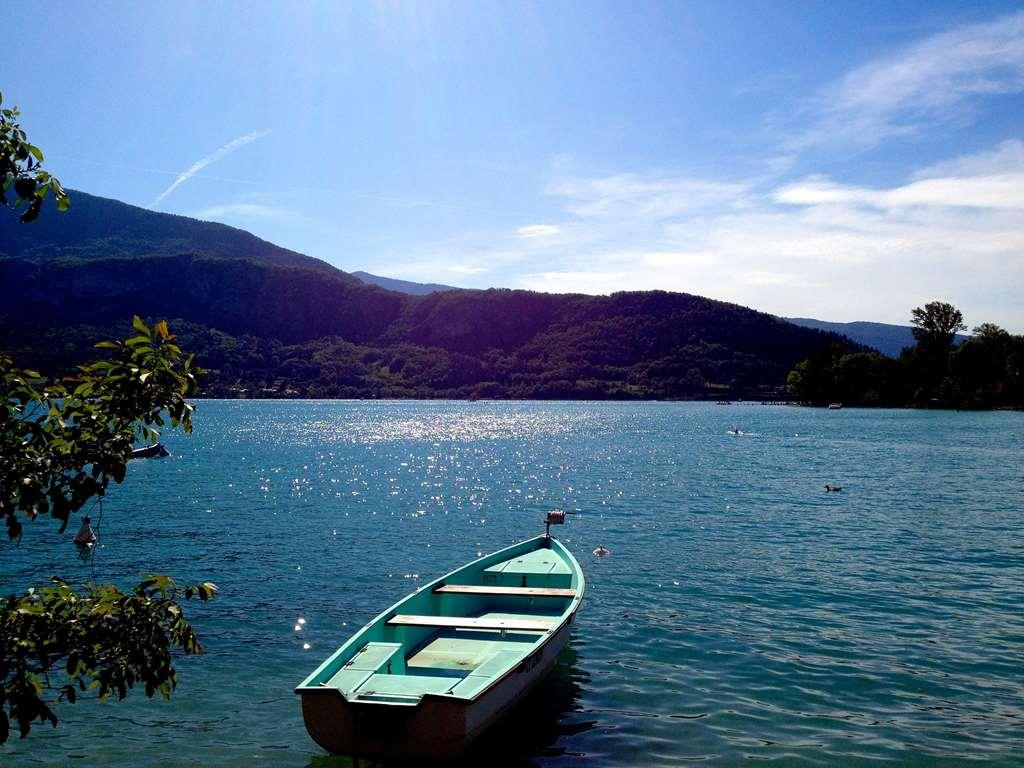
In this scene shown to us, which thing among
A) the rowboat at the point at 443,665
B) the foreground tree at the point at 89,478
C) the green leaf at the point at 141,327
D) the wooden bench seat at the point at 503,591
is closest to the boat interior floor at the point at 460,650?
the rowboat at the point at 443,665

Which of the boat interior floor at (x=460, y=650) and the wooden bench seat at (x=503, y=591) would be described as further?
the wooden bench seat at (x=503, y=591)

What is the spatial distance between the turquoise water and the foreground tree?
27.9 ft

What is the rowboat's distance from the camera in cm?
1095

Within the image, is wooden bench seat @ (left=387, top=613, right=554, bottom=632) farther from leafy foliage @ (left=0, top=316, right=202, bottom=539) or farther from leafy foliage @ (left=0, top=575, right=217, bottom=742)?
leafy foliage @ (left=0, top=316, right=202, bottom=539)

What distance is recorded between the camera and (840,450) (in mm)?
79000

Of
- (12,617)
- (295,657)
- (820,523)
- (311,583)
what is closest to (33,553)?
(311,583)

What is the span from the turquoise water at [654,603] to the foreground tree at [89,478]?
8.50m

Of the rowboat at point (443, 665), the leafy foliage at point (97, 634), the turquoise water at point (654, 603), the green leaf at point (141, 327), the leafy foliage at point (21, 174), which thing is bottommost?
the turquoise water at point (654, 603)

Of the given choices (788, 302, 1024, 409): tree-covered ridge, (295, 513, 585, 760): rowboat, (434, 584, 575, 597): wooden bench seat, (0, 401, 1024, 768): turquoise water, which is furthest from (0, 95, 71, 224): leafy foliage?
(788, 302, 1024, 409): tree-covered ridge

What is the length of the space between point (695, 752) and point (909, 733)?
4.12m

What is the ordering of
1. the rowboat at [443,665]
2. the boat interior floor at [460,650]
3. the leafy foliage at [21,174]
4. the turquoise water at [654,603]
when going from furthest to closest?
the boat interior floor at [460,650] → the turquoise water at [654,603] → the rowboat at [443,665] → the leafy foliage at [21,174]

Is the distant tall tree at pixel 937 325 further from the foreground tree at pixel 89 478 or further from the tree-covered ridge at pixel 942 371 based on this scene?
the foreground tree at pixel 89 478

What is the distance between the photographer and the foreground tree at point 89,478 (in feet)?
16.7

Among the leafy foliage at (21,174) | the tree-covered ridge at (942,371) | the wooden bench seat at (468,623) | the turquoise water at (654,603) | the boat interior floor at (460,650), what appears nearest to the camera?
the leafy foliage at (21,174)
